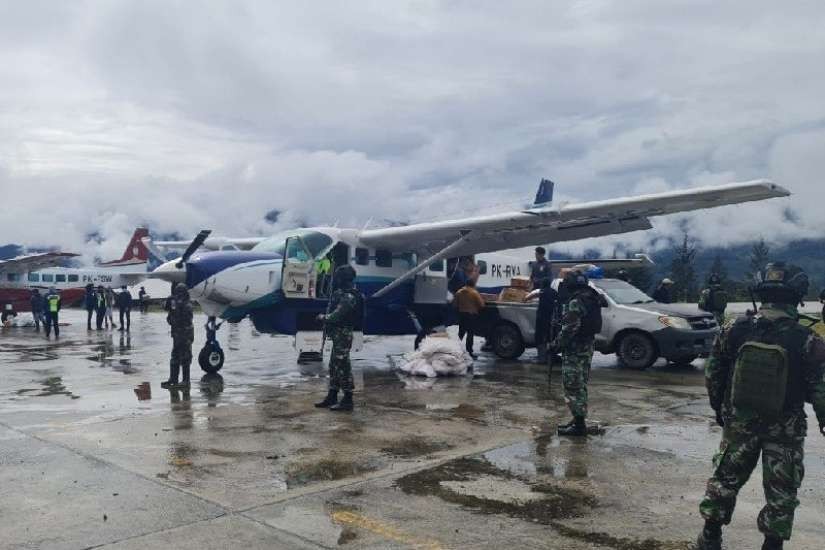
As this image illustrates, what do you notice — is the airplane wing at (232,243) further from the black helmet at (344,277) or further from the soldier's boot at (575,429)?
the soldier's boot at (575,429)

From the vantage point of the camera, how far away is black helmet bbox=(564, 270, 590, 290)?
754cm

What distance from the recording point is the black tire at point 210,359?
11852 millimetres

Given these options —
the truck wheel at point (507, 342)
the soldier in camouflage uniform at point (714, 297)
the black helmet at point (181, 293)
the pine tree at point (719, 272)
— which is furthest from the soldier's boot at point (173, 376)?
the pine tree at point (719, 272)

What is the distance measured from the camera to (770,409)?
12.8ft

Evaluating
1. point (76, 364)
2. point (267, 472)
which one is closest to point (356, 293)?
point (267, 472)

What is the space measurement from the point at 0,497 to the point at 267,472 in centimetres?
188

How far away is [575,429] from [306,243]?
23.2 feet

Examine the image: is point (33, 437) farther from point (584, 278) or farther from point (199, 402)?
point (584, 278)

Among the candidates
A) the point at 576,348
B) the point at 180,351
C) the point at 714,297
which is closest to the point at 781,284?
the point at 576,348

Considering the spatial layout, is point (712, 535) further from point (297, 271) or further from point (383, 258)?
point (383, 258)

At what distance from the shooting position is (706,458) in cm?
652

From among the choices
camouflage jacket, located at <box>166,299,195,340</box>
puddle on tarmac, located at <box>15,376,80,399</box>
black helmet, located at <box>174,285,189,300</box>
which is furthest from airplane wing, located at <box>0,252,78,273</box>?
camouflage jacket, located at <box>166,299,195,340</box>

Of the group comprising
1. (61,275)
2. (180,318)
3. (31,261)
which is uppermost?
(31,261)

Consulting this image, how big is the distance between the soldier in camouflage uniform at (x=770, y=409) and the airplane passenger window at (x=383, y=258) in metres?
10.5
